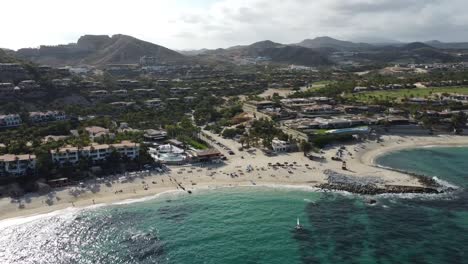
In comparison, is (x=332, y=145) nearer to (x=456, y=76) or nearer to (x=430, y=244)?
(x=430, y=244)

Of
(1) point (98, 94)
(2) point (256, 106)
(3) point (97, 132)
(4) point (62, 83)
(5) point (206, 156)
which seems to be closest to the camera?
(5) point (206, 156)

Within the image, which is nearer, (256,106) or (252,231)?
(252,231)

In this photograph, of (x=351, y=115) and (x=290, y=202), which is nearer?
(x=290, y=202)

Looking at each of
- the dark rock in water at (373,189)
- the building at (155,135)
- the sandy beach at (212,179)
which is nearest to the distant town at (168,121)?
the building at (155,135)

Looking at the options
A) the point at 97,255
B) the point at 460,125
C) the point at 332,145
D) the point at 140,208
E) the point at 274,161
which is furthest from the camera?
the point at 460,125

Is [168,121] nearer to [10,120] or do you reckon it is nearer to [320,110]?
[10,120]

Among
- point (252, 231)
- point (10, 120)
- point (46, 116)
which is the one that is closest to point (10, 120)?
point (10, 120)

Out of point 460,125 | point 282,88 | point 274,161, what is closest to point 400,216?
point 274,161

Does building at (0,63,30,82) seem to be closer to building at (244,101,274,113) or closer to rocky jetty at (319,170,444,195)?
building at (244,101,274,113)
